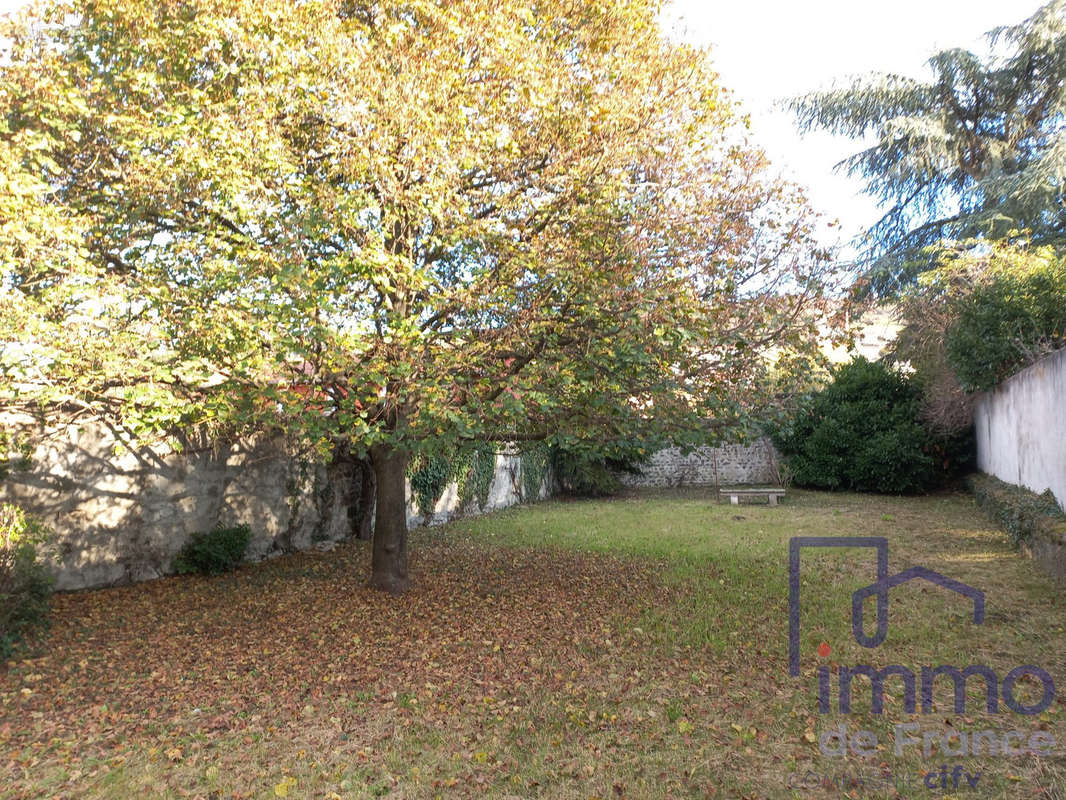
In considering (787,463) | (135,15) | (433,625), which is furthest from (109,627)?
(787,463)

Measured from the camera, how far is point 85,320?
15.8ft

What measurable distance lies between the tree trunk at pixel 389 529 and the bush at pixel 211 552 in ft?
6.51

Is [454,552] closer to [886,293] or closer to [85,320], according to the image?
[85,320]

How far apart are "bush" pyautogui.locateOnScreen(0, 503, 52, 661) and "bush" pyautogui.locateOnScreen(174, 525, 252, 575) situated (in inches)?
86.1

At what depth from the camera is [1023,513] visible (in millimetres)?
8547

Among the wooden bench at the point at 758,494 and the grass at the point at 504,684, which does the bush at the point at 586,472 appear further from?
the grass at the point at 504,684

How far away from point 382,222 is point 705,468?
53.6 feet

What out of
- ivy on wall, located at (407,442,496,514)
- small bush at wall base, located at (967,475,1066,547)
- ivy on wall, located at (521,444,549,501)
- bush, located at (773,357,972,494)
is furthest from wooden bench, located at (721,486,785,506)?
ivy on wall, located at (407,442,496,514)

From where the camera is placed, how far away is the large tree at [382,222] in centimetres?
481

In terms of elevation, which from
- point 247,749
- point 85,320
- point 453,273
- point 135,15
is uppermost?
point 135,15

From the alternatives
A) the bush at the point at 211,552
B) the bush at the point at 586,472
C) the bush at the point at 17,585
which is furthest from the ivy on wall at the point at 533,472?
the bush at the point at 17,585

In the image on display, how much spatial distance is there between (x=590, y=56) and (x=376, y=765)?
18.5 feet

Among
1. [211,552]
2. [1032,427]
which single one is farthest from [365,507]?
[1032,427]

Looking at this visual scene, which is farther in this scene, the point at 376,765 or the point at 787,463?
the point at 787,463
